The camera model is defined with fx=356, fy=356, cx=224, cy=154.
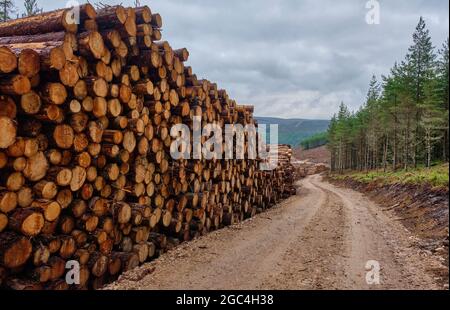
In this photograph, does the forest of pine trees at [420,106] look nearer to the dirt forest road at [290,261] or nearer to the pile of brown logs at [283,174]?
the pile of brown logs at [283,174]

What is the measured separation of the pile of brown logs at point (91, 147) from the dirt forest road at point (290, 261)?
2.66 ft

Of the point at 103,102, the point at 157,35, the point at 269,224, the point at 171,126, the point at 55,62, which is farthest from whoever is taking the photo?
the point at 269,224

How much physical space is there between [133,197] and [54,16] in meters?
3.82

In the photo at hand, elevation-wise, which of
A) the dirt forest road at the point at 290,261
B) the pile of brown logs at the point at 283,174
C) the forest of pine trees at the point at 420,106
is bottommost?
the dirt forest road at the point at 290,261

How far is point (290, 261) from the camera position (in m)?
7.46

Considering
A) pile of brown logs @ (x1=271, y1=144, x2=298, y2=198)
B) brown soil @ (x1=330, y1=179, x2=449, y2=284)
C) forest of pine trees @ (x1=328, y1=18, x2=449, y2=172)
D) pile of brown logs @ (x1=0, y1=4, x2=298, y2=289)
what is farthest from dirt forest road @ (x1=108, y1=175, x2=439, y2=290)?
forest of pine trees @ (x1=328, y1=18, x2=449, y2=172)

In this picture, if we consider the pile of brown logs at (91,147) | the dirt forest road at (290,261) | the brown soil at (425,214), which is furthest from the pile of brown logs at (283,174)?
the pile of brown logs at (91,147)

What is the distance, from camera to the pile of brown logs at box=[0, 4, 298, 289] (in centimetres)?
516

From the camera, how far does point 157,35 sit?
26.5ft

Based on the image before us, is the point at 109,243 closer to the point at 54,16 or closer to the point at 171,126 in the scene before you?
the point at 171,126

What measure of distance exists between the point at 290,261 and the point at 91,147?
4584 mm

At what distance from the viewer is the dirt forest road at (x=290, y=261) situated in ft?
20.3

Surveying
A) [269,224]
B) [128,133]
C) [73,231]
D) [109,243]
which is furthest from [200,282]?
[269,224]

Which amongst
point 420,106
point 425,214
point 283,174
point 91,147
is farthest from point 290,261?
point 420,106
